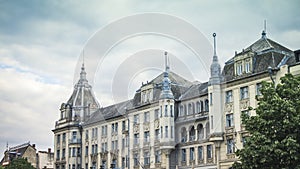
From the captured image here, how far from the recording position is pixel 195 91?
8169cm

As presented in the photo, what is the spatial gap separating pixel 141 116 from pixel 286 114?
44.8 metres

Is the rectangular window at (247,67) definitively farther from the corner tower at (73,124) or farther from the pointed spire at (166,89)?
the corner tower at (73,124)

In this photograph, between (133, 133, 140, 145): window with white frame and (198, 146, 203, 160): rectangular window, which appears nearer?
(198, 146, 203, 160): rectangular window

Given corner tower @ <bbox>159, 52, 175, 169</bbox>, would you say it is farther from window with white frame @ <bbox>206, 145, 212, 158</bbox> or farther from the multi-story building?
window with white frame @ <bbox>206, 145, 212, 158</bbox>

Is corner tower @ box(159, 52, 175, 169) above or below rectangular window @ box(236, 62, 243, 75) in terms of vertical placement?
below

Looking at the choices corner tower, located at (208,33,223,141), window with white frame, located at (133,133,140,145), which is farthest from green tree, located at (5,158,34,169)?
corner tower, located at (208,33,223,141)

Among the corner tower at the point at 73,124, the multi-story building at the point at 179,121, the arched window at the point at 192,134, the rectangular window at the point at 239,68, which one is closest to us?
the multi-story building at the point at 179,121

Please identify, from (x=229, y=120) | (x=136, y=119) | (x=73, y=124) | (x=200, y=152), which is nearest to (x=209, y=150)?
(x=200, y=152)

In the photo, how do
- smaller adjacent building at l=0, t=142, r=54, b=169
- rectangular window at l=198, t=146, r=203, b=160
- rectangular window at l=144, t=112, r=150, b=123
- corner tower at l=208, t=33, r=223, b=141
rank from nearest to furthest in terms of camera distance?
1. corner tower at l=208, t=33, r=223, b=141
2. rectangular window at l=198, t=146, r=203, b=160
3. rectangular window at l=144, t=112, r=150, b=123
4. smaller adjacent building at l=0, t=142, r=54, b=169

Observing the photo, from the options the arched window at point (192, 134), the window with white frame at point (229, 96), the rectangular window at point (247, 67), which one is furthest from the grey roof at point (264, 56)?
the arched window at point (192, 134)

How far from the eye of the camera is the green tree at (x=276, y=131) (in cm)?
4425

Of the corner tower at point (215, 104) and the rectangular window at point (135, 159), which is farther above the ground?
the corner tower at point (215, 104)

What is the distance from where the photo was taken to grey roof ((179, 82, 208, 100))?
79.2 meters

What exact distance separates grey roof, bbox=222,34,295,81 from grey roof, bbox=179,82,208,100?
4.86 m
